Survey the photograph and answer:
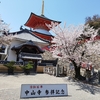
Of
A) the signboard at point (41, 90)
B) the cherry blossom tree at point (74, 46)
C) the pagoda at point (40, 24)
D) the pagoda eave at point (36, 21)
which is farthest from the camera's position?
the pagoda at point (40, 24)

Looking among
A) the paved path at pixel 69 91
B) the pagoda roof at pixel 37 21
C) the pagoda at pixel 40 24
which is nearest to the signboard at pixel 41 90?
the paved path at pixel 69 91

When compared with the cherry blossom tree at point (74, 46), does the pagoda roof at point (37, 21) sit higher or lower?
higher

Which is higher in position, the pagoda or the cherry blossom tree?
the pagoda

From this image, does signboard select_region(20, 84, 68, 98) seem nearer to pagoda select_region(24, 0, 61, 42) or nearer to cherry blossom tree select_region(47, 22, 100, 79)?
cherry blossom tree select_region(47, 22, 100, 79)

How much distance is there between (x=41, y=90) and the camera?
609cm

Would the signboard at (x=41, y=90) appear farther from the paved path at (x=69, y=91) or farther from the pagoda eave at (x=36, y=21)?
the pagoda eave at (x=36, y=21)

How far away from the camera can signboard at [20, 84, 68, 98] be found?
574 cm

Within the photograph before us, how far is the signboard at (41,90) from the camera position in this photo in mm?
5742

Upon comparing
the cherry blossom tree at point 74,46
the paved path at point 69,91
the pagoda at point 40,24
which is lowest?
the paved path at point 69,91

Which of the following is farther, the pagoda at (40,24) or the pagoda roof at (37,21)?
the pagoda at (40,24)

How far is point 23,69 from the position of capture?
14695 millimetres

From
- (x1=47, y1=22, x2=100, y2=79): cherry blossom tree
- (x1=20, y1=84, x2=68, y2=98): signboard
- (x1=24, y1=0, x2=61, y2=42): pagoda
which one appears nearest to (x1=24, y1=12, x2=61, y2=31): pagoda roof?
(x1=24, y1=0, x2=61, y2=42): pagoda

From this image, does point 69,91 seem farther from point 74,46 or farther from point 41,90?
point 74,46

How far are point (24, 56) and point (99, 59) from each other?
9.79 metres
